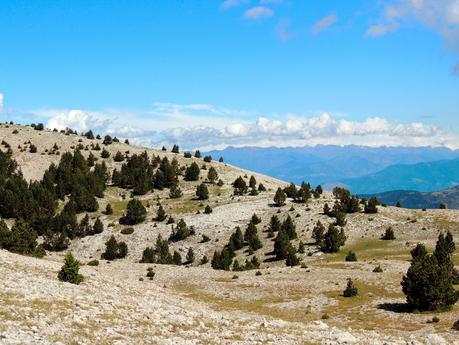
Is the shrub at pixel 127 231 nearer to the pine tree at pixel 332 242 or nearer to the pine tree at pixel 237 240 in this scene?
the pine tree at pixel 237 240


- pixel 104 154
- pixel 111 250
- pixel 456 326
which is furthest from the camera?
pixel 104 154

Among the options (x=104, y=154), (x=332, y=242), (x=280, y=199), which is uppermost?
(x=104, y=154)

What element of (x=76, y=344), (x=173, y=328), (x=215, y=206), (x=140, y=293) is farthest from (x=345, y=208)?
(x=76, y=344)

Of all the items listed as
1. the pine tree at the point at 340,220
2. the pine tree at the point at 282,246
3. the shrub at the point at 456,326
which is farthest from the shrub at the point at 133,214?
the shrub at the point at 456,326

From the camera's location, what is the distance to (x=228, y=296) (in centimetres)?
4778

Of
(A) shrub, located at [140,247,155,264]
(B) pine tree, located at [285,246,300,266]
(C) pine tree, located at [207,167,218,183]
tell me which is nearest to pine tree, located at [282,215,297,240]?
(B) pine tree, located at [285,246,300,266]

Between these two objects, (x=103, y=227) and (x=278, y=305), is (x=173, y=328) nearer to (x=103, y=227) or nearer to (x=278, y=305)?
(x=278, y=305)

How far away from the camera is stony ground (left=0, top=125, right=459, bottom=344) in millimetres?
23812

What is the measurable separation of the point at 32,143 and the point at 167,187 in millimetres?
57788

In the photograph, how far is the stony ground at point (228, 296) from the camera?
23.8 m

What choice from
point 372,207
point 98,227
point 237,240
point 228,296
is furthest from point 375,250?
point 98,227

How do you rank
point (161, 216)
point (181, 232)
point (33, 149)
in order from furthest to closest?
point (33, 149) → point (161, 216) → point (181, 232)

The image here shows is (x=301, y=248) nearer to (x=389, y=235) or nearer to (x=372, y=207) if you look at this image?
(x=389, y=235)

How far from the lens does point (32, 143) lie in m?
161
